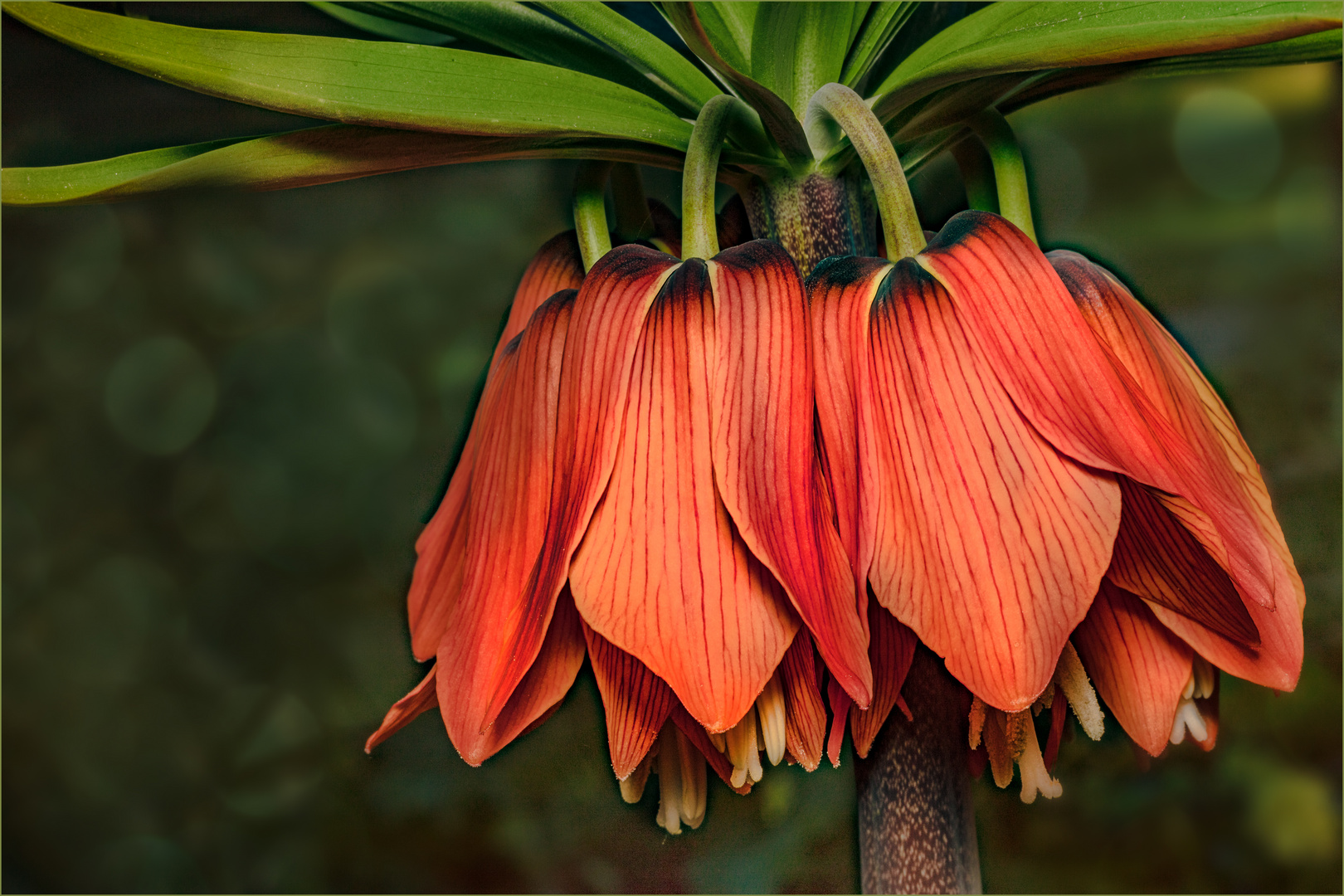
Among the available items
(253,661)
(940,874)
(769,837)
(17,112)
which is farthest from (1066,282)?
(253,661)

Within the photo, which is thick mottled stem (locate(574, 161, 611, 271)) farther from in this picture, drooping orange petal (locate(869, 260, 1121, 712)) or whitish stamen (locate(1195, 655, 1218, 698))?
whitish stamen (locate(1195, 655, 1218, 698))

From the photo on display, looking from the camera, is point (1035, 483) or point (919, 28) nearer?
point (1035, 483)

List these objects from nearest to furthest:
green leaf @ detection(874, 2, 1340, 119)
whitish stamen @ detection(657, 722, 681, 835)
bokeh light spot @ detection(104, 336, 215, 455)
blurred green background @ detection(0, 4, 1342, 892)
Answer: green leaf @ detection(874, 2, 1340, 119)
whitish stamen @ detection(657, 722, 681, 835)
blurred green background @ detection(0, 4, 1342, 892)
bokeh light spot @ detection(104, 336, 215, 455)

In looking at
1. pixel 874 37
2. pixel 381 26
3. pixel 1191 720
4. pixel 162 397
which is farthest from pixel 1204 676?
pixel 162 397

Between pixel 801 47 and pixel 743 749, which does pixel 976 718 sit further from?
pixel 801 47

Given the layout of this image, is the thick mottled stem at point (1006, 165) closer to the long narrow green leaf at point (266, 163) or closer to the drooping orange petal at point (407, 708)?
the long narrow green leaf at point (266, 163)

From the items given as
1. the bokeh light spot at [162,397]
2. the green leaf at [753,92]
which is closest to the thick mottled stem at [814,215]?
the green leaf at [753,92]

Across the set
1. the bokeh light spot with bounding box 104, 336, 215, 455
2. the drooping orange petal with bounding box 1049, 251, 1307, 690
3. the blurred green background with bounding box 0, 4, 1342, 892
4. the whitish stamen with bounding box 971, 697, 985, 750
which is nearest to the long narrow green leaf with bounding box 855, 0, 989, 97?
the drooping orange petal with bounding box 1049, 251, 1307, 690
